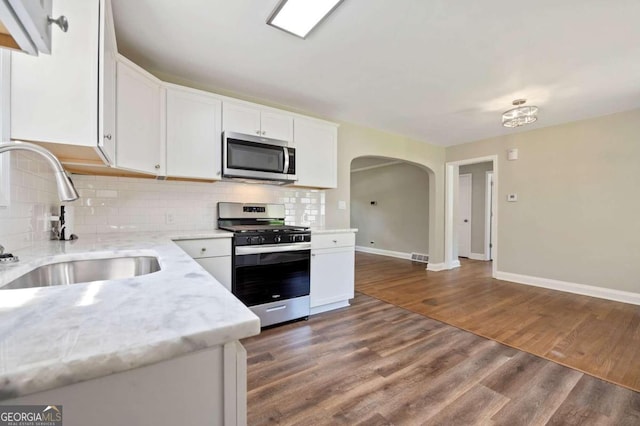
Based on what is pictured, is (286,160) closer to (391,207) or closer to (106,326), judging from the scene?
(106,326)

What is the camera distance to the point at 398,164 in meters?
6.43

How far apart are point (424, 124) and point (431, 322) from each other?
2637 millimetres

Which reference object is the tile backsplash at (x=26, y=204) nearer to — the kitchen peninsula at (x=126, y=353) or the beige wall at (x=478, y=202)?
the kitchen peninsula at (x=126, y=353)

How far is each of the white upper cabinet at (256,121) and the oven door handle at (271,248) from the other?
112 cm

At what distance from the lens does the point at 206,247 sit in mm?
2260

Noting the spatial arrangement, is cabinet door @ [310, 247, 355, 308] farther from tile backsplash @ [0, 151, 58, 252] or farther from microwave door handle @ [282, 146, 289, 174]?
tile backsplash @ [0, 151, 58, 252]

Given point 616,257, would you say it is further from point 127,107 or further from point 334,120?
point 127,107

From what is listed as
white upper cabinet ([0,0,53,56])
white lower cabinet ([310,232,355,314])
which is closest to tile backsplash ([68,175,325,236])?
white lower cabinet ([310,232,355,314])

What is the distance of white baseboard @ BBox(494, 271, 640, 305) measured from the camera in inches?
129

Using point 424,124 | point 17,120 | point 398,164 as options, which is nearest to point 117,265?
point 17,120

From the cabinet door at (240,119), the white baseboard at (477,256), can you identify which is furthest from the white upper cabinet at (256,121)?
the white baseboard at (477,256)

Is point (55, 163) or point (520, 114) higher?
point (520, 114)

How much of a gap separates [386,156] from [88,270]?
3812 millimetres

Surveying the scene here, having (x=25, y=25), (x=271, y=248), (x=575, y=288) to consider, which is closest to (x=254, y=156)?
(x=271, y=248)
